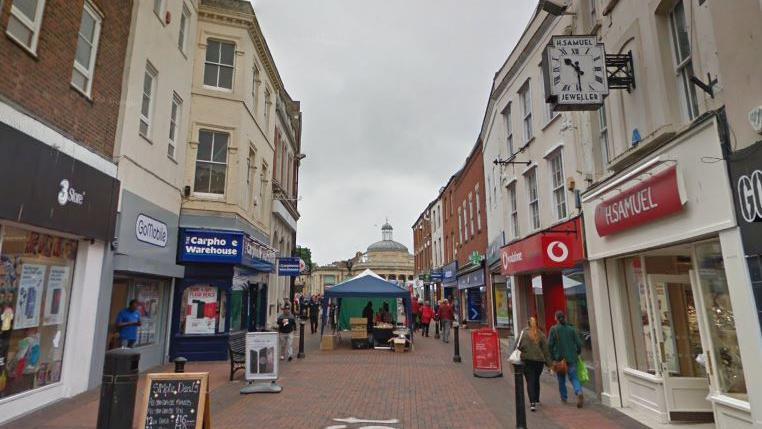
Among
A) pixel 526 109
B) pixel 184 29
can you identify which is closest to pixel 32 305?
pixel 184 29

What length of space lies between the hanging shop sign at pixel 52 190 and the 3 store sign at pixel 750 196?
9357mm

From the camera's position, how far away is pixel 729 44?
217 inches

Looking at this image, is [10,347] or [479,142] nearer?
[10,347]

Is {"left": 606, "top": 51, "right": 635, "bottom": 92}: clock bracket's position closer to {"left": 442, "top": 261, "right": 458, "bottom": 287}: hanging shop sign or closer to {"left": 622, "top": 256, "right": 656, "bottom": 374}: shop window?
{"left": 622, "top": 256, "right": 656, "bottom": 374}: shop window

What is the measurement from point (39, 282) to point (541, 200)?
11.4 meters

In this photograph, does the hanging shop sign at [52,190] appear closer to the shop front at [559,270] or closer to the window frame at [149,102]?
the window frame at [149,102]

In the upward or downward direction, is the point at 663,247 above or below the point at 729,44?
below

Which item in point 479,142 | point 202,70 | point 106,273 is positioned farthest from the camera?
point 479,142

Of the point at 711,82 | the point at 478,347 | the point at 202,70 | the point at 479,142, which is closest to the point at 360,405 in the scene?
the point at 478,347

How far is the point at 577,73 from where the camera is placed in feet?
27.1

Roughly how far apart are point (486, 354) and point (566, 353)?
10.9 ft

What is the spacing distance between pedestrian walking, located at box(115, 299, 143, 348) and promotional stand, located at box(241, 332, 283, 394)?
7.91ft

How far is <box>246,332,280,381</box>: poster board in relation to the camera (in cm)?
991

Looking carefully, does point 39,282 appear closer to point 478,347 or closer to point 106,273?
point 106,273
